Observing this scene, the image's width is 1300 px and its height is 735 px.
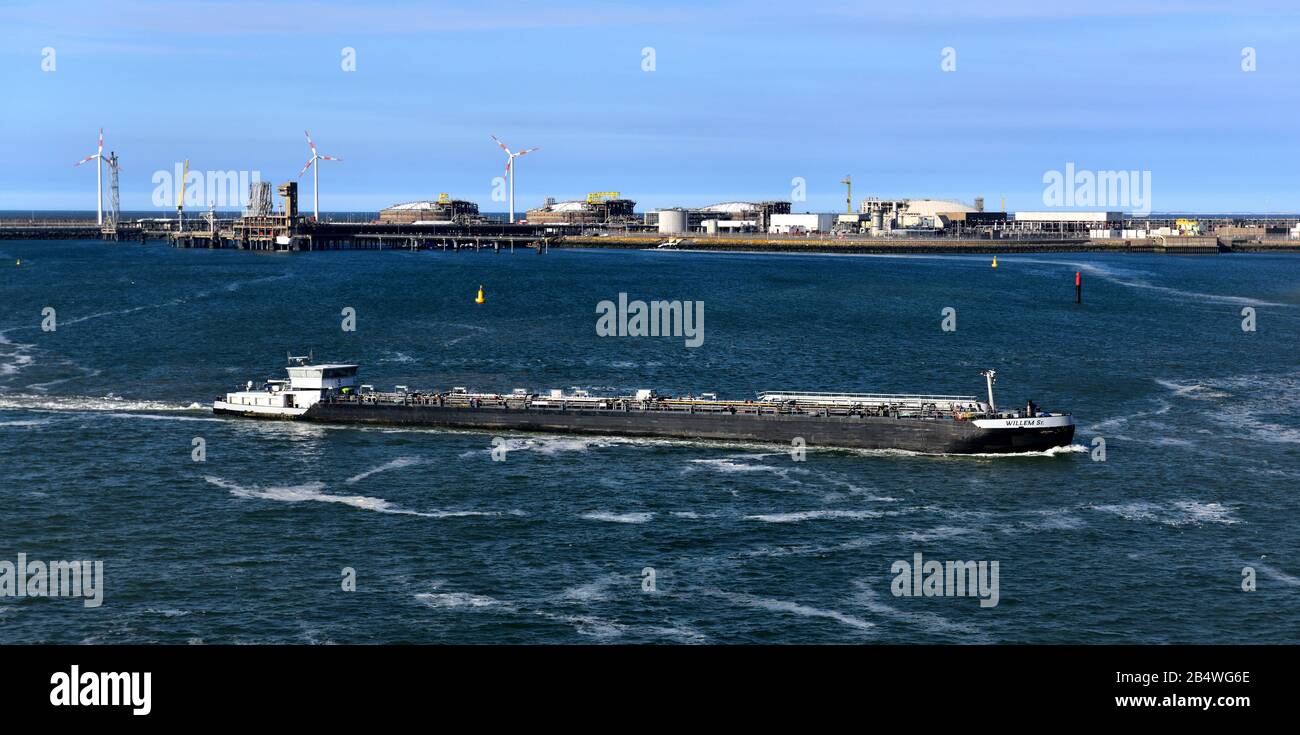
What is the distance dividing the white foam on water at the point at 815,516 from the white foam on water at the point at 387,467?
24615 millimetres

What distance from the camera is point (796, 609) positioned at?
50312 mm

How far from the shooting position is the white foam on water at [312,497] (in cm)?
6581

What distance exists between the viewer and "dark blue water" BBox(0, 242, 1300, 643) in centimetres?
4919

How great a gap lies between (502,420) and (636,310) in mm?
91458

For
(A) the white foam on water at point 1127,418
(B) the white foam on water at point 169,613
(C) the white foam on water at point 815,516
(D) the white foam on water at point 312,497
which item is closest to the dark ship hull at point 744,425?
(A) the white foam on water at point 1127,418

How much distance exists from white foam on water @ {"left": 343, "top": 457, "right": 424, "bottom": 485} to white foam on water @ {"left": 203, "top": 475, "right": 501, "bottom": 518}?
2197 millimetres

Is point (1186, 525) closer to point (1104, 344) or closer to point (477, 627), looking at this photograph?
point (477, 627)

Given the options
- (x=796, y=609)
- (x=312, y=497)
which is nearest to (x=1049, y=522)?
(x=796, y=609)

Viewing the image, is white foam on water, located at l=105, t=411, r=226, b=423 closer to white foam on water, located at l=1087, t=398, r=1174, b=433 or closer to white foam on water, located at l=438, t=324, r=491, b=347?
white foam on water, located at l=438, t=324, r=491, b=347

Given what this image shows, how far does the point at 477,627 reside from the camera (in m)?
48.1

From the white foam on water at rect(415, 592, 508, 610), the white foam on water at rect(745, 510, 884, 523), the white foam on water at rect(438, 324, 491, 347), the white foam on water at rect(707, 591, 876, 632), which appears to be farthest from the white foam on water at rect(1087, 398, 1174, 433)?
the white foam on water at rect(438, 324, 491, 347)

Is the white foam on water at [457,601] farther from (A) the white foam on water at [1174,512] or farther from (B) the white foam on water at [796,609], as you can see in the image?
(A) the white foam on water at [1174,512]
